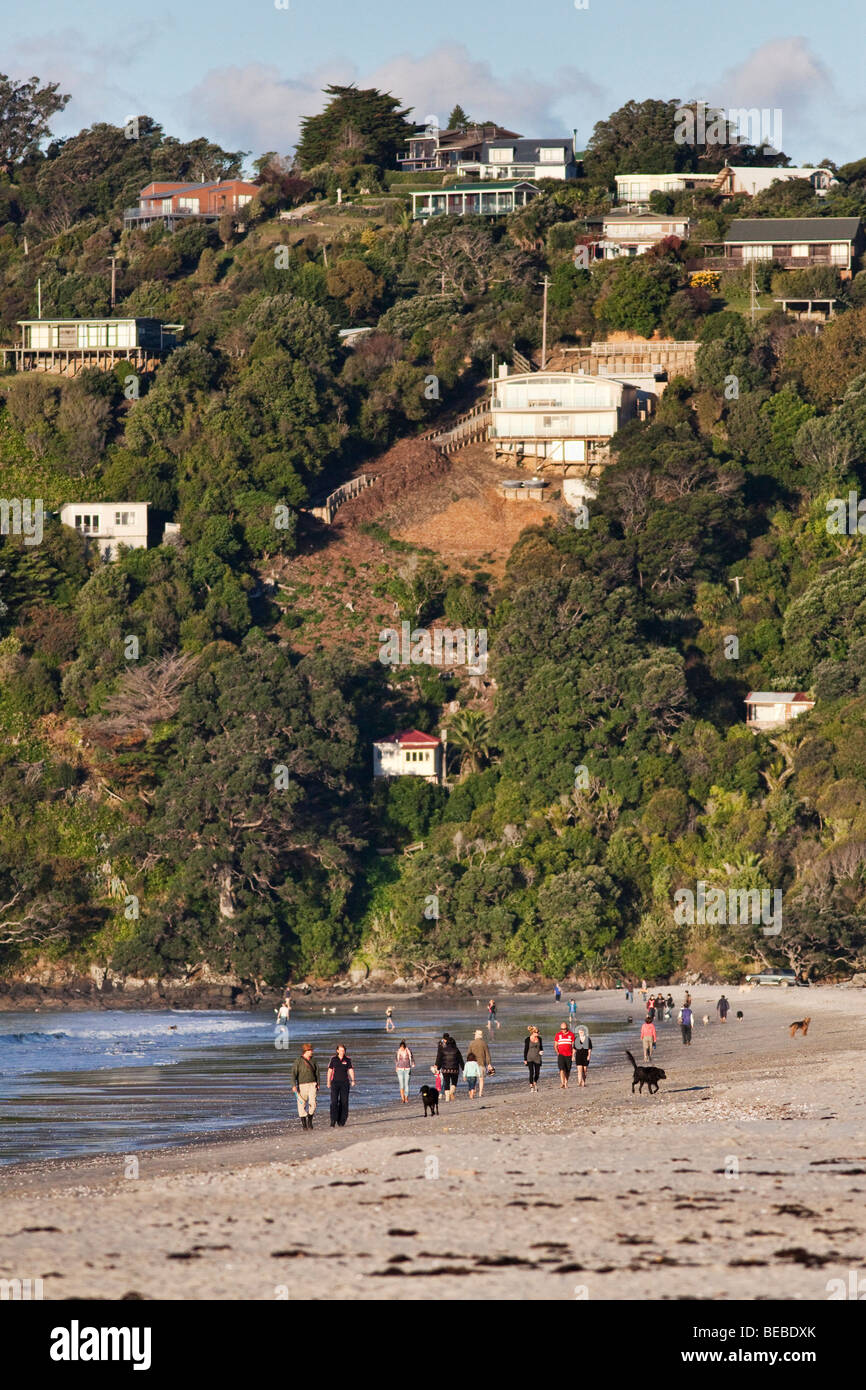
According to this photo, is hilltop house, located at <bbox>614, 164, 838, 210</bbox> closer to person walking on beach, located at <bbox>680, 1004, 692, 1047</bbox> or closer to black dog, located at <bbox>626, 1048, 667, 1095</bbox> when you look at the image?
person walking on beach, located at <bbox>680, 1004, 692, 1047</bbox>

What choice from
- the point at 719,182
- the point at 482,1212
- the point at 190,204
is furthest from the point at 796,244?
the point at 482,1212

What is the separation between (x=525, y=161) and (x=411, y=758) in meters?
56.8

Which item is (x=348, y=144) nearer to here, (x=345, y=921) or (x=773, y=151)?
(x=773, y=151)

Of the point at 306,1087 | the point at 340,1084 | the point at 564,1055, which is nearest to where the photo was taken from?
the point at 340,1084

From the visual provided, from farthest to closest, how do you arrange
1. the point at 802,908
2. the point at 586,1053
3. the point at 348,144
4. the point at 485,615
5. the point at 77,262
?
1. the point at 348,144
2. the point at 77,262
3. the point at 485,615
4. the point at 802,908
5. the point at 586,1053

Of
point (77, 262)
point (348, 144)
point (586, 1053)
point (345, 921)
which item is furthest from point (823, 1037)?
point (348, 144)

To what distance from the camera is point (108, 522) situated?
273 feet

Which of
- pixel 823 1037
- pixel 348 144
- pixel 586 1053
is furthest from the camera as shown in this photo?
pixel 348 144

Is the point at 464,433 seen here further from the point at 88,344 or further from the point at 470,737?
the point at 470,737

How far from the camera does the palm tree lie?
7469 cm

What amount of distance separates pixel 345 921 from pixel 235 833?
4.94 meters

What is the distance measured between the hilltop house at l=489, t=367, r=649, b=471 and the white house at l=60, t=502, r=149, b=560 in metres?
16.7

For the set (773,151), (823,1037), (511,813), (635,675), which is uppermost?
(773,151)
